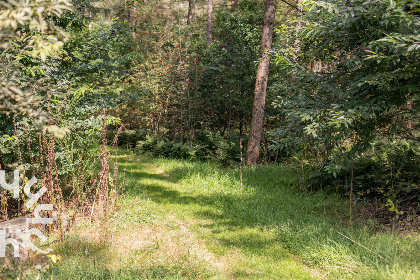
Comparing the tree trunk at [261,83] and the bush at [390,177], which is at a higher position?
the tree trunk at [261,83]

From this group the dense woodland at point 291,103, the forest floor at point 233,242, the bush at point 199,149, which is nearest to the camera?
the dense woodland at point 291,103

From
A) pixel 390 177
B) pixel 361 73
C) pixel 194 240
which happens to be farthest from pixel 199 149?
pixel 361 73

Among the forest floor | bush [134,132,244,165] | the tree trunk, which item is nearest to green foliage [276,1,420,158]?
the forest floor

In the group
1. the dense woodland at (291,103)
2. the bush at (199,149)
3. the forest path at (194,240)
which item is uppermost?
the dense woodland at (291,103)

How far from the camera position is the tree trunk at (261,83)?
30.9ft

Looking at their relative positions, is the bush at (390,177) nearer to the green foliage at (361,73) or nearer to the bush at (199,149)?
the green foliage at (361,73)

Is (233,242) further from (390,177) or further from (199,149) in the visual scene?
(199,149)

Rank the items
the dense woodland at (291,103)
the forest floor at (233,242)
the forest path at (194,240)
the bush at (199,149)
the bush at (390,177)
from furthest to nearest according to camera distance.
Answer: the bush at (199,149), the bush at (390,177), the forest path at (194,240), the forest floor at (233,242), the dense woodland at (291,103)

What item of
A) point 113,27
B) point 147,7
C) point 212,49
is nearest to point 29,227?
point 113,27

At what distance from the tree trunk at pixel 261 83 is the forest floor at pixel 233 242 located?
286cm

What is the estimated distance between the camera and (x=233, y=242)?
5.13 meters

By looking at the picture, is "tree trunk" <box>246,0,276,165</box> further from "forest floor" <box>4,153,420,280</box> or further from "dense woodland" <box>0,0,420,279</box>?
"forest floor" <box>4,153,420,280</box>

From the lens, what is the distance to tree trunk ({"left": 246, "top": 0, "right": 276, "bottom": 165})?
9.42m

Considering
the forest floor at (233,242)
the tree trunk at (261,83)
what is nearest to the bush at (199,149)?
the tree trunk at (261,83)
